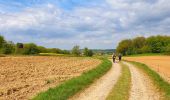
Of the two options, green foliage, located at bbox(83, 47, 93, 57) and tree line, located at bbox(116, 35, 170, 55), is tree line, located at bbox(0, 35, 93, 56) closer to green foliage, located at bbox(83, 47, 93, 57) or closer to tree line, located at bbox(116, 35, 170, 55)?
green foliage, located at bbox(83, 47, 93, 57)

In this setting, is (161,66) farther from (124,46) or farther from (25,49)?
(124,46)

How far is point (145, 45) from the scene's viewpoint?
171375mm

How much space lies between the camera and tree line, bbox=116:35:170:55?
161 metres

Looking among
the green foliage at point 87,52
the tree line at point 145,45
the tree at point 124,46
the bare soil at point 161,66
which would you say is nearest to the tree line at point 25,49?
the green foliage at point 87,52

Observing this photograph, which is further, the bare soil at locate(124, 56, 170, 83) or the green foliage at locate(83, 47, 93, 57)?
the green foliage at locate(83, 47, 93, 57)

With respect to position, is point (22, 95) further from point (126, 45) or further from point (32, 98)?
point (126, 45)

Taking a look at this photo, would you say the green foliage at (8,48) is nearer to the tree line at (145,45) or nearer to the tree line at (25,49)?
the tree line at (25,49)

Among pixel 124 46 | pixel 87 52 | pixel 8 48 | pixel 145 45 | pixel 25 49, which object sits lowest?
pixel 87 52

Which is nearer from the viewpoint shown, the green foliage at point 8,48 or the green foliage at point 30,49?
the green foliage at point 8,48

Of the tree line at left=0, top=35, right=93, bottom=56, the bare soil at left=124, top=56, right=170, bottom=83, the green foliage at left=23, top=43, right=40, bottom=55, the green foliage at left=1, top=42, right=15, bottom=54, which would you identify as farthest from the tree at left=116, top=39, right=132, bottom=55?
the bare soil at left=124, top=56, right=170, bottom=83

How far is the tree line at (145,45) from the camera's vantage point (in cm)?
16125

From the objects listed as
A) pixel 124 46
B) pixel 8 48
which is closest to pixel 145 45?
pixel 124 46

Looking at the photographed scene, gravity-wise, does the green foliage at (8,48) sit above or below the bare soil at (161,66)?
above

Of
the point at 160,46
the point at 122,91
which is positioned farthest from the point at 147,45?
the point at 122,91
